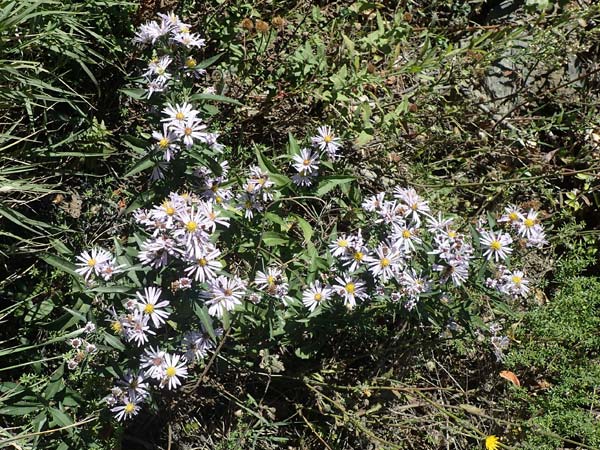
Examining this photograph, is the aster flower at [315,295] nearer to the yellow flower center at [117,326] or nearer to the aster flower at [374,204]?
the aster flower at [374,204]

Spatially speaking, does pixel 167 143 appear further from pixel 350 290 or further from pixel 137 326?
pixel 350 290

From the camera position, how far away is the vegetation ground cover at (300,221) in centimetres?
220

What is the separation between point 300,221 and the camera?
94.1 inches

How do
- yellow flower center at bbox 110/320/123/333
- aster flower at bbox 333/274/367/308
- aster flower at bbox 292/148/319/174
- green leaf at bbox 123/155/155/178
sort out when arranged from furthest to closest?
aster flower at bbox 292/148/319/174 → aster flower at bbox 333/274/367/308 → green leaf at bbox 123/155/155/178 → yellow flower center at bbox 110/320/123/333

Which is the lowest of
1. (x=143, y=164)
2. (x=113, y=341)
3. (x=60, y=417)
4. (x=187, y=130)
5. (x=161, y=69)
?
(x=60, y=417)

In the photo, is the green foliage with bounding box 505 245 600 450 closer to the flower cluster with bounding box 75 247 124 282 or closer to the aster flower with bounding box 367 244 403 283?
the aster flower with bounding box 367 244 403 283

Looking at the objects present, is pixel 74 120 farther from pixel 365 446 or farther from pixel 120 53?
pixel 365 446

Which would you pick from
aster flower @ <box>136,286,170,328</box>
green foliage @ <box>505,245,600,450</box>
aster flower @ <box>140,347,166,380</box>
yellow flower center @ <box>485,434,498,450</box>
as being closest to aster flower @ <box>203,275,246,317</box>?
aster flower @ <box>136,286,170,328</box>

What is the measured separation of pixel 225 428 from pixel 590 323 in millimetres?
1711

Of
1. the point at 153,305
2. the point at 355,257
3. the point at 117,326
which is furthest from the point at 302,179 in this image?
the point at 117,326

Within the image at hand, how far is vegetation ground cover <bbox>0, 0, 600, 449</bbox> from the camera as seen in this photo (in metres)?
2.20

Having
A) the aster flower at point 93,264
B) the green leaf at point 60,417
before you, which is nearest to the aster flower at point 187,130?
the aster flower at point 93,264

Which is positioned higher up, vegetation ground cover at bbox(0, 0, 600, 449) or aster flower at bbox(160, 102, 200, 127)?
aster flower at bbox(160, 102, 200, 127)

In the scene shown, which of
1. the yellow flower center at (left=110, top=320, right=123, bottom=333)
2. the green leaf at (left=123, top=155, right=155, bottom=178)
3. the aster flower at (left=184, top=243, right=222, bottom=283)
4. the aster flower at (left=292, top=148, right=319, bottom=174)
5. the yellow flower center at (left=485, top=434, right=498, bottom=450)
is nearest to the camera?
the aster flower at (left=184, top=243, right=222, bottom=283)
